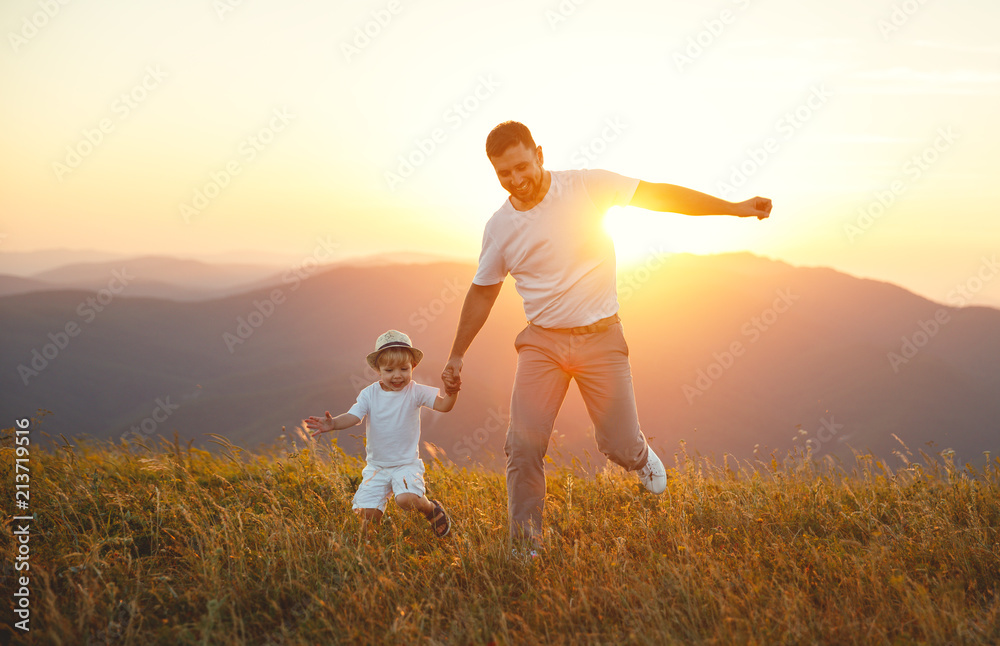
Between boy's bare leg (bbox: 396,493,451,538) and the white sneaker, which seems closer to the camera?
boy's bare leg (bbox: 396,493,451,538)

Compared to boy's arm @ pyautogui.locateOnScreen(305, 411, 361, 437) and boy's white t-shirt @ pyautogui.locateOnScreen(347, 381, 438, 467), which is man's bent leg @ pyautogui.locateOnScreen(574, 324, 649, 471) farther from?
boy's arm @ pyautogui.locateOnScreen(305, 411, 361, 437)

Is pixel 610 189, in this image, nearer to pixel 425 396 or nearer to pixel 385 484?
pixel 425 396

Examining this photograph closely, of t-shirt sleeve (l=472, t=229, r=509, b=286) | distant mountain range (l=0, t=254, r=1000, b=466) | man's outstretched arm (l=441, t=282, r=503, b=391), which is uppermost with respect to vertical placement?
distant mountain range (l=0, t=254, r=1000, b=466)

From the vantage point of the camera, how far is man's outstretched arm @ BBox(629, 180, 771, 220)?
372 centimetres

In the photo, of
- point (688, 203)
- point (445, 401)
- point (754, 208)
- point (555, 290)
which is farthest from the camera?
point (445, 401)

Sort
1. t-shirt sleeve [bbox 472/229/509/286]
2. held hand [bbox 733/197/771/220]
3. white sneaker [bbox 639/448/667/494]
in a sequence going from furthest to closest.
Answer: white sneaker [bbox 639/448/667/494] < t-shirt sleeve [bbox 472/229/509/286] < held hand [bbox 733/197/771/220]

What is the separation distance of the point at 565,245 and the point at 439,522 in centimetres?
197

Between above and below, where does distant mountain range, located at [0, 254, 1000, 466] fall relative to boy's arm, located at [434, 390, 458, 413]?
above

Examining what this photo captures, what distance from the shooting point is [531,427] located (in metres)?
3.98

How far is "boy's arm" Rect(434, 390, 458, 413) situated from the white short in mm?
456

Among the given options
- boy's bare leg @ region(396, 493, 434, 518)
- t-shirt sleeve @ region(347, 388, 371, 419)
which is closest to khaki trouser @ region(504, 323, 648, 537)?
boy's bare leg @ region(396, 493, 434, 518)

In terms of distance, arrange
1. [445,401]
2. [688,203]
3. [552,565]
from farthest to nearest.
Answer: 1. [445,401]
2. [688,203]
3. [552,565]

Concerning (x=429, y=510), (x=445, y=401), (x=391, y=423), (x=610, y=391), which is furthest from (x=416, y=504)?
(x=610, y=391)

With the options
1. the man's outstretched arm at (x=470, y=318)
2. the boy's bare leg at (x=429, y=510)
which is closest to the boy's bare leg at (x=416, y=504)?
the boy's bare leg at (x=429, y=510)
